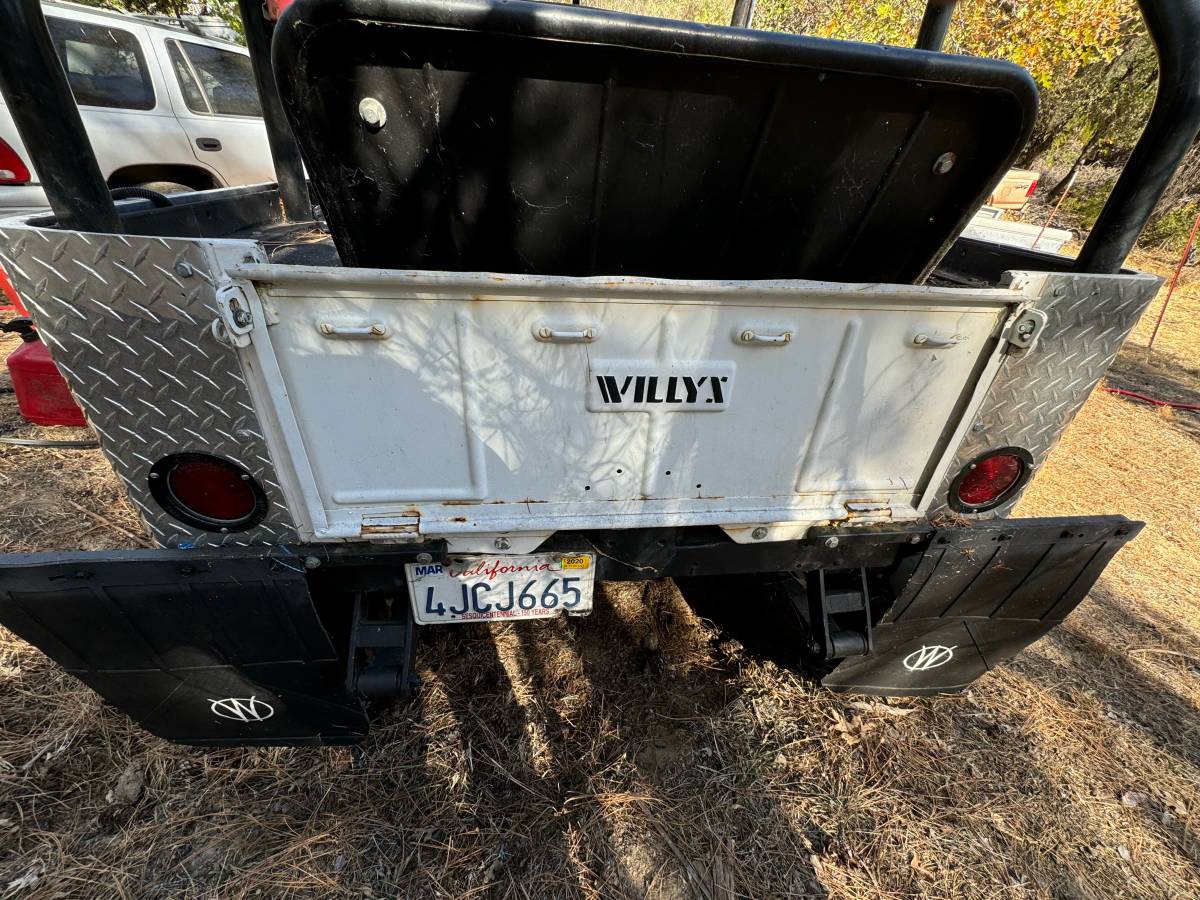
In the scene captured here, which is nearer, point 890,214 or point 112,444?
point 112,444

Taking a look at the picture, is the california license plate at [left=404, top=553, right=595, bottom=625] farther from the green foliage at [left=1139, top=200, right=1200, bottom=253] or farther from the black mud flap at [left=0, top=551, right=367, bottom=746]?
the green foliage at [left=1139, top=200, right=1200, bottom=253]

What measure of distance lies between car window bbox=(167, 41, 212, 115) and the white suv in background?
→ 0.01 metres

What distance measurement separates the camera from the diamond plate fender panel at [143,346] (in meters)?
1.14

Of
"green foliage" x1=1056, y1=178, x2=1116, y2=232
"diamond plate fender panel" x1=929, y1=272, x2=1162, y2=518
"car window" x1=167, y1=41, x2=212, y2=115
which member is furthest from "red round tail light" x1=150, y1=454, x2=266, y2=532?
"green foliage" x1=1056, y1=178, x2=1116, y2=232

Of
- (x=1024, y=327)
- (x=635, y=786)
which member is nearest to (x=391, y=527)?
(x=635, y=786)

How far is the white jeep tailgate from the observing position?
4.24 ft

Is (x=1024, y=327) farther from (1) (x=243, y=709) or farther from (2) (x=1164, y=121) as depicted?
(1) (x=243, y=709)

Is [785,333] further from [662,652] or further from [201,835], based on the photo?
[201,835]

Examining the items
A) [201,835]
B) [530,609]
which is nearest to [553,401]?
[530,609]

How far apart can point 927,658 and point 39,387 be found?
4308mm

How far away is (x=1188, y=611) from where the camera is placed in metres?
3.13

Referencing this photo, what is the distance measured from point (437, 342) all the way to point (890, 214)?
1.40 m

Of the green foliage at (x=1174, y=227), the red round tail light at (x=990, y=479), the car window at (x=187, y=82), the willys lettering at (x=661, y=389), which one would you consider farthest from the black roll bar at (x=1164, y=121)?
the green foliage at (x=1174, y=227)

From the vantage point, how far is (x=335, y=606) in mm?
1783
